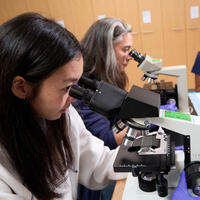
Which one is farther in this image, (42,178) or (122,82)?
(122,82)

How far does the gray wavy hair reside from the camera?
1614mm

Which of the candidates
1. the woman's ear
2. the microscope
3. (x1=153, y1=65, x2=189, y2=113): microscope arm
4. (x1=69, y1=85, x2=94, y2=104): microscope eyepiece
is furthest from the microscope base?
(x1=153, y1=65, x2=189, y2=113): microscope arm

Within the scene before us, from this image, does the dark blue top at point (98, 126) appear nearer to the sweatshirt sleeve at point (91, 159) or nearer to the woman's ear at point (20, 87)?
the sweatshirt sleeve at point (91, 159)

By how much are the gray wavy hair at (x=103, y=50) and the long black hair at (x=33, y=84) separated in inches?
31.0

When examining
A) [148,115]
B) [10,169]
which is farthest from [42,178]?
[148,115]

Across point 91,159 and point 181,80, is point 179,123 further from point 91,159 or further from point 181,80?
point 181,80

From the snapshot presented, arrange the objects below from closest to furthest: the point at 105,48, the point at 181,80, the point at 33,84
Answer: the point at 33,84 → the point at 181,80 → the point at 105,48

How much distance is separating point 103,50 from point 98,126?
563 mm

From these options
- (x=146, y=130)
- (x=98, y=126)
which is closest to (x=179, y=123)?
(x=146, y=130)

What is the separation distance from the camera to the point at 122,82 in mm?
1763

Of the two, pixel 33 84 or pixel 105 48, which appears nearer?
pixel 33 84

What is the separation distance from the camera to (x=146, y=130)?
721 millimetres

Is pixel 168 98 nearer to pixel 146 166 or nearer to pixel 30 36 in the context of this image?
pixel 146 166

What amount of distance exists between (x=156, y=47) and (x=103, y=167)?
9.07ft
